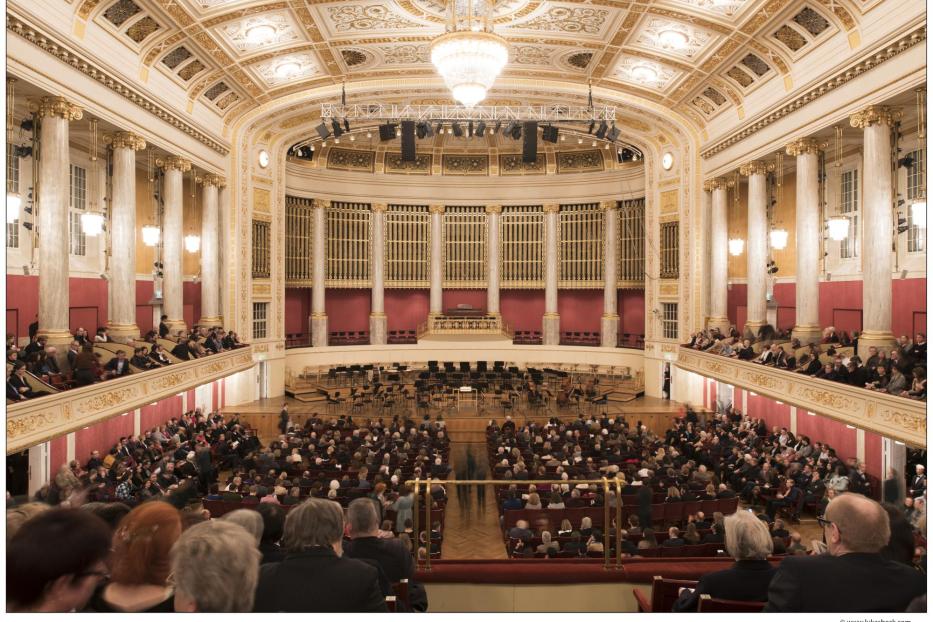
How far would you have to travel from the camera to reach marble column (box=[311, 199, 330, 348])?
27.7 m

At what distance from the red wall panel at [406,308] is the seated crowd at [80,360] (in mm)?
13239

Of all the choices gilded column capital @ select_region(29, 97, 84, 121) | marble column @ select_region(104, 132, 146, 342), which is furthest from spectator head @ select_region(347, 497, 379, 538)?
marble column @ select_region(104, 132, 146, 342)

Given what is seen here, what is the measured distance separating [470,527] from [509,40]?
12.9 meters

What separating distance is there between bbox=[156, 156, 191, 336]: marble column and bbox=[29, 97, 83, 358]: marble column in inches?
239

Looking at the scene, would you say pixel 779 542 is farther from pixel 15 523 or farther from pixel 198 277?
pixel 198 277

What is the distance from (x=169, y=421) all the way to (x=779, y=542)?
628 inches

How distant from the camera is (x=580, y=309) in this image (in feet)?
100

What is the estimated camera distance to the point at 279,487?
1048 centimetres

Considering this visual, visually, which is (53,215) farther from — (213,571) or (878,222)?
(878,222)

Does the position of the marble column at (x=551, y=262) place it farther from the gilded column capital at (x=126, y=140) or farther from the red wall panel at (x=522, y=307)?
the gilded column capital at (x=126, y=140)

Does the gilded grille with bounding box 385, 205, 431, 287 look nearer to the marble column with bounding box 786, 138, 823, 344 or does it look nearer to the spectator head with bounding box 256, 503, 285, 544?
the marble column with bounding box 786, 138, 823, 344

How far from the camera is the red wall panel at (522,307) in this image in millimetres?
31016

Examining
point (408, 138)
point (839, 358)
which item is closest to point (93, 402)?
point (408, 138)

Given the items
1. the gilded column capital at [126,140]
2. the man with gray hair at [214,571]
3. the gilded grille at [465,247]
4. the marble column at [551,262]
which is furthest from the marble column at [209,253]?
the man with gray hair at [214,571]
